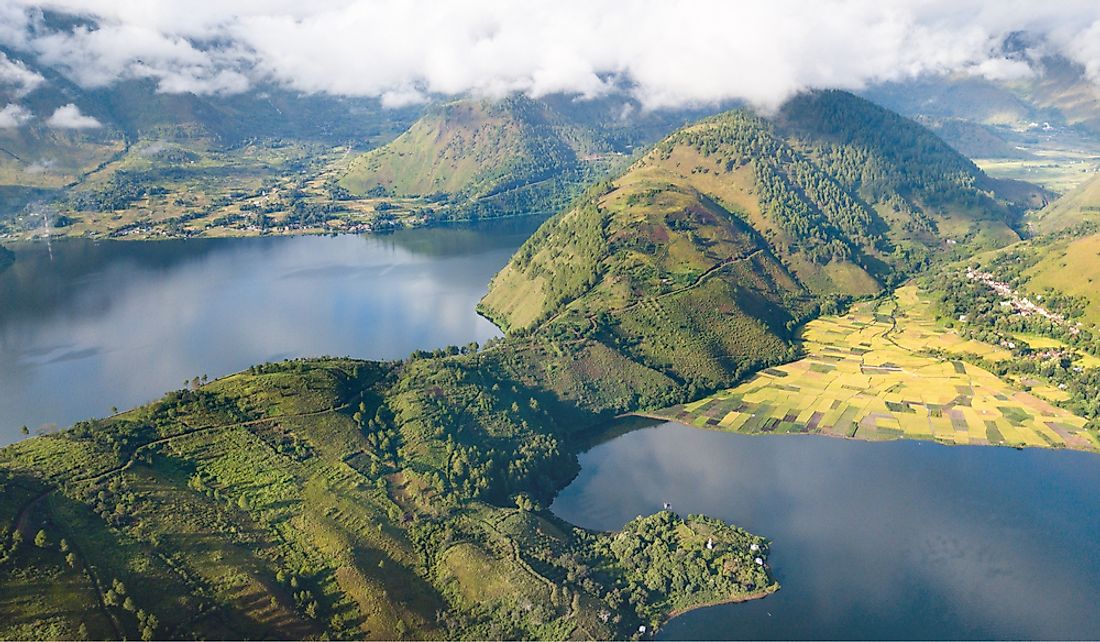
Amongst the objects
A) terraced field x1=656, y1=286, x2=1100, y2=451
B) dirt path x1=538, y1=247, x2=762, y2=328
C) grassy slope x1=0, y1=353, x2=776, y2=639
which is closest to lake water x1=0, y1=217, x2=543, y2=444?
dirt path x1=538, y1=247, x2=762, y2=328

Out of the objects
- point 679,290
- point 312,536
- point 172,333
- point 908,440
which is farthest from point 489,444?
point 172,333

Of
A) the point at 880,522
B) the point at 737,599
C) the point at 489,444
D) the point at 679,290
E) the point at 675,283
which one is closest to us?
the point at 737,599

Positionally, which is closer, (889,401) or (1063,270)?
(889,401)

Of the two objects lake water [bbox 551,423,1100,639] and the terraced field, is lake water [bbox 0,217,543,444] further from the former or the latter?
lake water [bbox 551,423,1100,639]

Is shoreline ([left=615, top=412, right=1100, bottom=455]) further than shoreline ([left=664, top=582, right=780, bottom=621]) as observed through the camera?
Yes

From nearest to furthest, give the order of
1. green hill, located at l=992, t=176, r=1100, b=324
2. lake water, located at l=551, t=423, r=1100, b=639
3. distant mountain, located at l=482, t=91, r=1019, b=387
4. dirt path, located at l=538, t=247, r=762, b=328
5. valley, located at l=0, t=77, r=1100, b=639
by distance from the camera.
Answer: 1. valley, located at l=0, t=77, r=1100, b=639
2. lake water, located at l=551, t=423, r=1100, b=639
3. distant mountain, located at l=482, t=91, r=1019, b=387
4. dirt path, located at l=538, t=247, r=762, b=328
5. green hill, located at l=992, t=176, r=1100, b=324

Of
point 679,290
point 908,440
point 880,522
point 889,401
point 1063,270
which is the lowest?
point 880,522

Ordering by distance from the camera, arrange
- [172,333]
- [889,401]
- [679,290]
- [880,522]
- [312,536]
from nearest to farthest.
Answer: [312,536], [880,522], [889,401], [679,290], [172,333]

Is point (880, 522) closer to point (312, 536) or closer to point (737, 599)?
point (737, 599)
